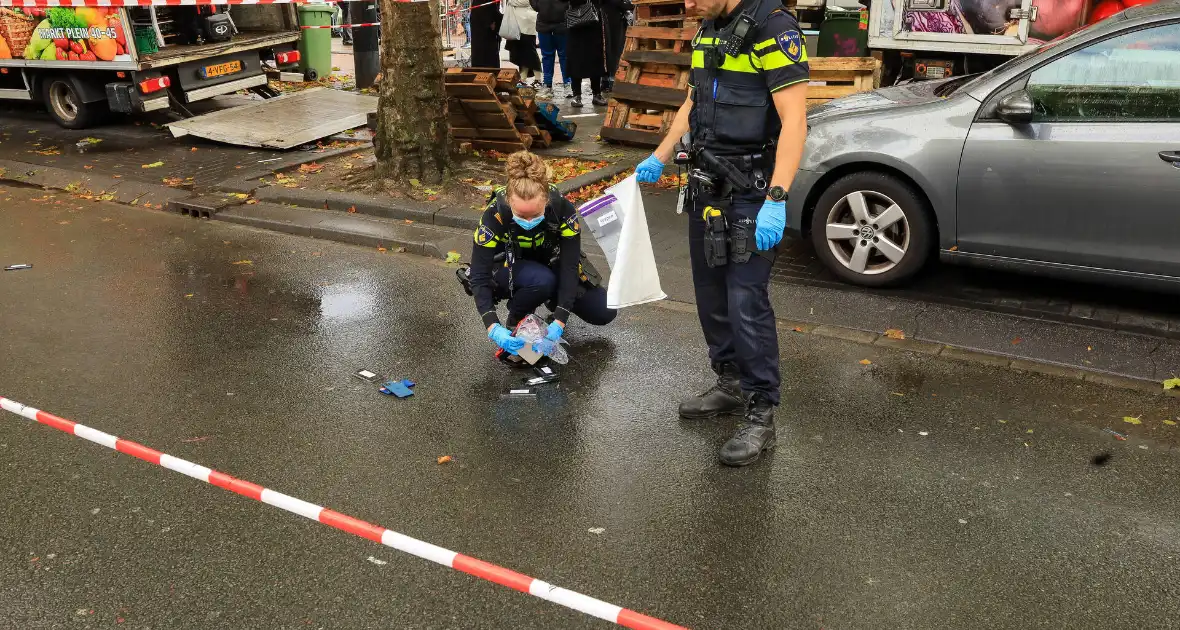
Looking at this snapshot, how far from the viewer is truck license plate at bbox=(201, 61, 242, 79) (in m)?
11.6

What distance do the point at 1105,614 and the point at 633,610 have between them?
1488 mm

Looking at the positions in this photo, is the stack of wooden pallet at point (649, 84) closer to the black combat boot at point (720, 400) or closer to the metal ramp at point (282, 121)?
the metal ramp at point (282, 121)

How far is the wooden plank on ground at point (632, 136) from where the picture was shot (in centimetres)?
987

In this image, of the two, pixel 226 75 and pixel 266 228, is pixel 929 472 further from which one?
pixel 226 75

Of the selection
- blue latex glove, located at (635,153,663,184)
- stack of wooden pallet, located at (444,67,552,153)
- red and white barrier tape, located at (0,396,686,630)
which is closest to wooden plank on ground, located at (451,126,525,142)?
stack of wooden pallet, located at (444,67,552,153)

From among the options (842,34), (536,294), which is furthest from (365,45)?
(536,294)

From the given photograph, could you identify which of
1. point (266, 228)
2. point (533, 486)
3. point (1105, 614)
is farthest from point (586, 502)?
point (266, 228)

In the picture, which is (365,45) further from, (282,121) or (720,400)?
(720,400)

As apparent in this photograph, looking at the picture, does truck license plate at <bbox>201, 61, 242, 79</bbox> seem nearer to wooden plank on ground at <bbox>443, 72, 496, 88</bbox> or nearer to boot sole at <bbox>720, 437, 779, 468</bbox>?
wooden plank on ground at <bbox>443, 72, 496, 88</bbox>

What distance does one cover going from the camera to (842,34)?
31.6 ft

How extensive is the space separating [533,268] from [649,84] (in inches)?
212

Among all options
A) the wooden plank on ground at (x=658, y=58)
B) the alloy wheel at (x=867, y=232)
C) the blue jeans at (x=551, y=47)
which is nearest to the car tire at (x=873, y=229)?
the alloy wheel at (x=867, y=232)

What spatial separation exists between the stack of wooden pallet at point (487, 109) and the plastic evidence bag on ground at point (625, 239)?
5.12 metres

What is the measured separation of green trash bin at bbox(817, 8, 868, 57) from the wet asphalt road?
193 inches
